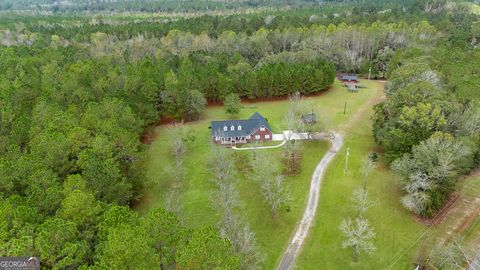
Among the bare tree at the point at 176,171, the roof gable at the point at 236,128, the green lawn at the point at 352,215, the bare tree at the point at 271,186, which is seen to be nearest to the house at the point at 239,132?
the roof gable at the point at 236,128

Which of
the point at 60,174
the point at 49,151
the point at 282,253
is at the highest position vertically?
the point at 49,151

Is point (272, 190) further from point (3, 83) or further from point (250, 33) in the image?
point (250, 33)

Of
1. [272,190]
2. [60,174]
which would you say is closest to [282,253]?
[272,190]

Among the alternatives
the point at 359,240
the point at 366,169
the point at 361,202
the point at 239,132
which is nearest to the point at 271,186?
the point at 361,202

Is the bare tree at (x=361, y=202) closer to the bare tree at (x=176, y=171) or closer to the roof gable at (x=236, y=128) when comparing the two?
the bare tree at (x=176, y=171)

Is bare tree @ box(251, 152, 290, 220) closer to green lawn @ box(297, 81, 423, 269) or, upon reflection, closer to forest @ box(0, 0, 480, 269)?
green lawn @ box(297, 81, 423, 269)

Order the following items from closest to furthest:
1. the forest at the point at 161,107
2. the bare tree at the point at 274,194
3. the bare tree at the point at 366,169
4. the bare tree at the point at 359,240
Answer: the forest at the point at 161,107 → the bare tree at the point at 359,240 → the bare tree at the point at 274,194 → the bare tree at the point at 366,169
